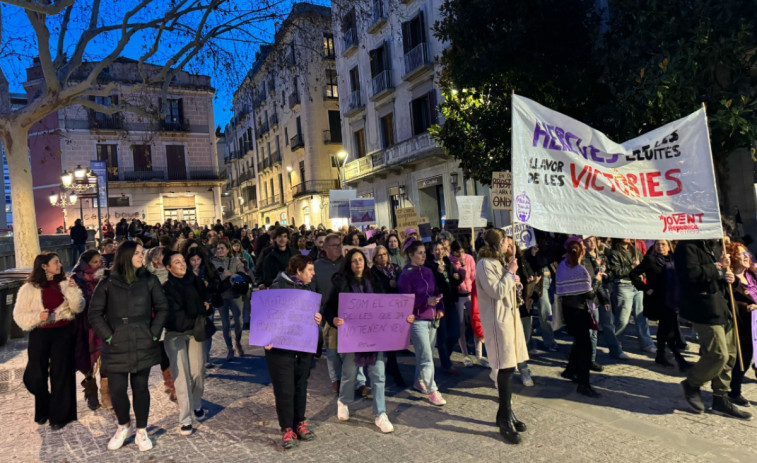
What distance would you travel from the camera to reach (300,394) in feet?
15.8

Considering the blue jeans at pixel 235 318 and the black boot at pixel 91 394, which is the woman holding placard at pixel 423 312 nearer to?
the blue jeans at pixel 235 318

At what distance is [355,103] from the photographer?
2905 cm

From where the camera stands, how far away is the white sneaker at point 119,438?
478cm

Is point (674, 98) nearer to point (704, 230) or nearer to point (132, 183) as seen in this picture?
point (704, 230)

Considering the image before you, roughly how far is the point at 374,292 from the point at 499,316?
1.23 metres

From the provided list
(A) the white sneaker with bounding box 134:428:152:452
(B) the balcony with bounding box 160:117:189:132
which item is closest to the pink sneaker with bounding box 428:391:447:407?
(A) the white sneaker with bounding box 134:428:152:452

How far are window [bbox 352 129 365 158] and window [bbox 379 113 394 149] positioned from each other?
8.59 feet

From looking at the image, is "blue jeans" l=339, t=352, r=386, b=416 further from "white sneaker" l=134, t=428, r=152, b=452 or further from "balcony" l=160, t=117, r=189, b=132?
"balcony" l=160, t=117, r=189, b=132

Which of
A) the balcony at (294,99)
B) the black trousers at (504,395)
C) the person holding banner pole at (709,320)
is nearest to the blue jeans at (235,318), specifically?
the black trousers at (504,395)

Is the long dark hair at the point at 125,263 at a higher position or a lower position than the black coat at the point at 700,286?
higher

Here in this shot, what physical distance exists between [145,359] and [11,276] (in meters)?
6.13

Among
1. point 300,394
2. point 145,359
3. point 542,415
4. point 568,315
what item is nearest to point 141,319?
point 145,359

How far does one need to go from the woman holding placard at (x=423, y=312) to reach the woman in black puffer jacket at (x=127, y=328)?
7.96ft

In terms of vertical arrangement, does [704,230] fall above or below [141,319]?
above
